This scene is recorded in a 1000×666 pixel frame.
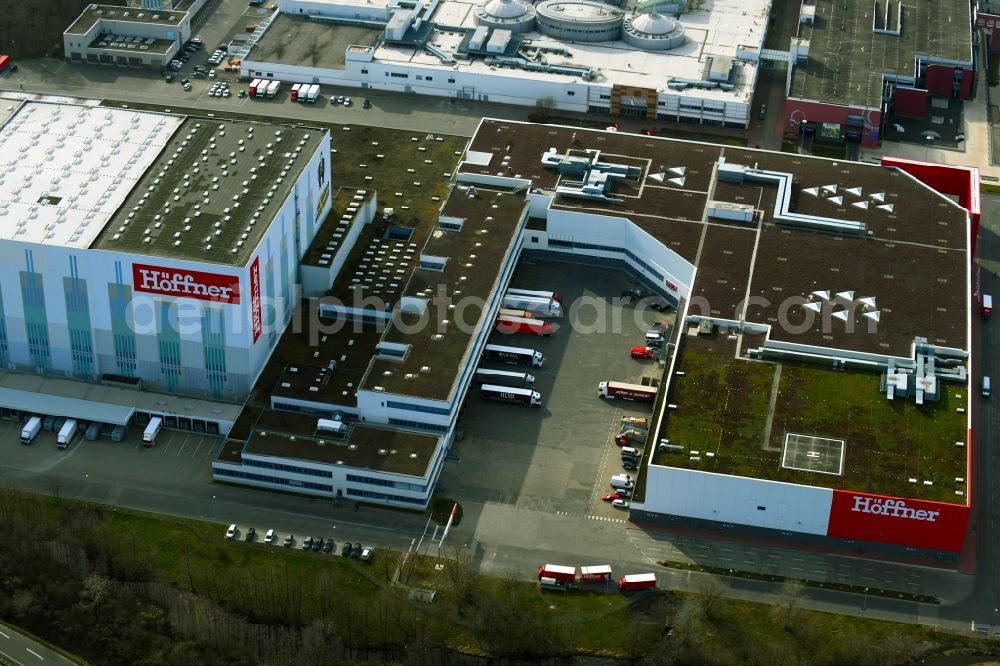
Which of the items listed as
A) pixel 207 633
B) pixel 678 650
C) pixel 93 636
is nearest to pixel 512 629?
pixel 678 650

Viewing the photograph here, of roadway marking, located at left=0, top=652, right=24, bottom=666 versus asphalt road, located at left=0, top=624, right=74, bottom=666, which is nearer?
roadway marking, located at left=0, top=652, right=24, bottom=666

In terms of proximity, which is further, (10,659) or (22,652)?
(22,652)

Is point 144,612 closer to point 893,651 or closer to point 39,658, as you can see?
point 39,658

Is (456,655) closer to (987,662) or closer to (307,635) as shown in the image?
(307,635)

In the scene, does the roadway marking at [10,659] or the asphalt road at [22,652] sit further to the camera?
the asphalt road at [22,652]

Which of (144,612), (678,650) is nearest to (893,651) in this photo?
(678,650)

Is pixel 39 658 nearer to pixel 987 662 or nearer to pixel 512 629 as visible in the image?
pixel 512 629
